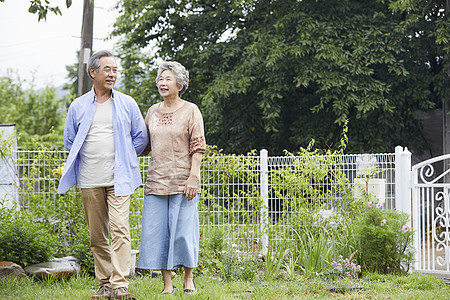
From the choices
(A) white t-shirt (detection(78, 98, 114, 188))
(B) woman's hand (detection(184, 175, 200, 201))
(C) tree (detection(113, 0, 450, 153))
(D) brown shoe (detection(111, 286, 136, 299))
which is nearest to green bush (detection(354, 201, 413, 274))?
(B) woman's hand (detection(184, 175, 200, 201))

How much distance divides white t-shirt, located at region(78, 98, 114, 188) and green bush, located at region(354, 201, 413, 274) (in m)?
2.99

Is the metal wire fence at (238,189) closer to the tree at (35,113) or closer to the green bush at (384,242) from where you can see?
the green bush at (384,242)

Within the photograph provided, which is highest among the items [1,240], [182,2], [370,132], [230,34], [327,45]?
[182,2]

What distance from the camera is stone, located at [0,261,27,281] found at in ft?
16.6

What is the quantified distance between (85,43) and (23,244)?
454 cm

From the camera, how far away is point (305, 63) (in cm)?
1038

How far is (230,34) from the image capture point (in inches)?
497

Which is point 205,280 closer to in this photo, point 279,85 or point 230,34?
point 279,85

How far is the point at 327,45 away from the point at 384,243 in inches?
207

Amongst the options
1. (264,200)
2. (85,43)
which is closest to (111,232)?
(264,200)

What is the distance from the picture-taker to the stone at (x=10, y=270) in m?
5.05

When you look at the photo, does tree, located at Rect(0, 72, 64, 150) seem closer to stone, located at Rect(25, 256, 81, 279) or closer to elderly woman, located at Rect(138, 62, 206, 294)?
stone, located at Rect(25, 256, 81, 279)

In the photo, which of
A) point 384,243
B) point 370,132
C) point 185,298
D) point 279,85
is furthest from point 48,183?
point 370,132

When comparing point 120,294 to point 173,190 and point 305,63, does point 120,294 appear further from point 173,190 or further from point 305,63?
point 305,63
